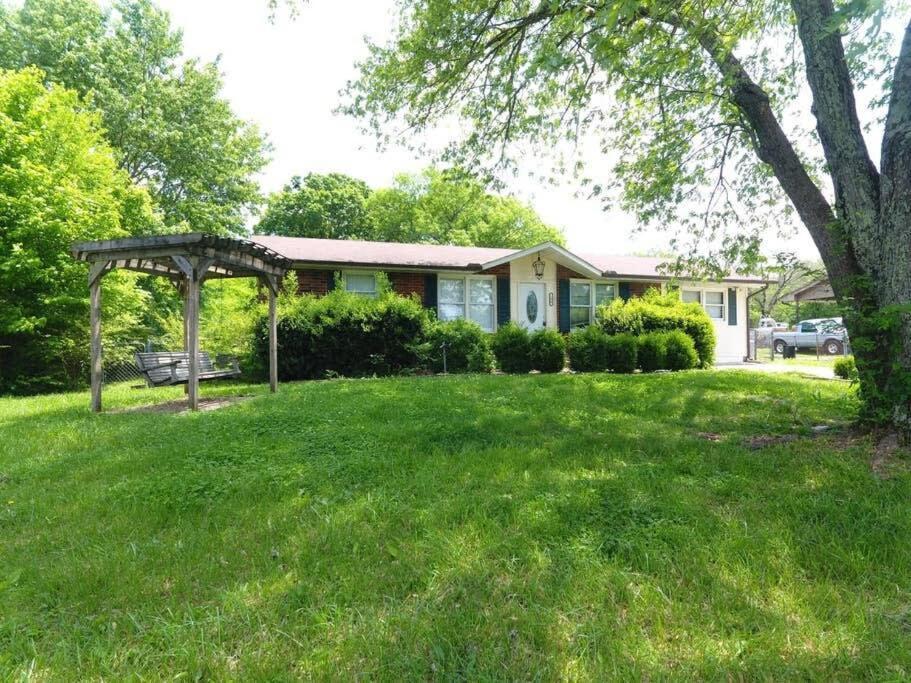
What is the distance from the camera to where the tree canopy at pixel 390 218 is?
3531cm

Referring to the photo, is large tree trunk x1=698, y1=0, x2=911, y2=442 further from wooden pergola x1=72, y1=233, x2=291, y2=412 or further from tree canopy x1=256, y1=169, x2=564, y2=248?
tree canopy x1=256, y1=169, x2=564, y2=248

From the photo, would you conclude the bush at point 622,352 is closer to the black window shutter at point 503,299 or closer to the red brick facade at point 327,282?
the black window shutter at point 503,299

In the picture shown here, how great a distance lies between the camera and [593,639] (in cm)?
196

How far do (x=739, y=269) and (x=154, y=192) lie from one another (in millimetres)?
22600

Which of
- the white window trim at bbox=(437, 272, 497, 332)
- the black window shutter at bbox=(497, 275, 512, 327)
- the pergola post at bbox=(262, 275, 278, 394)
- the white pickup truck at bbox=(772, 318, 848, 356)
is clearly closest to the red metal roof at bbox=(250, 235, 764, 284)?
the white window trim at bbox=(437, 272, 497, 332)

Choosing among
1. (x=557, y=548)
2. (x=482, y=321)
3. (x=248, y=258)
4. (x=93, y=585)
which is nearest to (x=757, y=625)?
(x=557, y=548)

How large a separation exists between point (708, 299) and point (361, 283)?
11905 mm

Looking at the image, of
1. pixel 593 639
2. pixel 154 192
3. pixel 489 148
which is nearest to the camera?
pixel 593 639

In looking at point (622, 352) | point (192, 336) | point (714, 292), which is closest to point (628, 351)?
point (622, 352)

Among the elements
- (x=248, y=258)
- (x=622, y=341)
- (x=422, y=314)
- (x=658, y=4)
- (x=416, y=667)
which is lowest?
(x=416, y=667)

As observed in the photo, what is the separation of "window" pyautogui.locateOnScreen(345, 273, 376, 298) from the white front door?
4.41 meters

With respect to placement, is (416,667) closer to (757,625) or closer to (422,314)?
(757,625)

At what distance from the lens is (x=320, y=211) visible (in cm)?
3612

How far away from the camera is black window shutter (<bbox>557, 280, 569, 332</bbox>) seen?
51.6 ft
